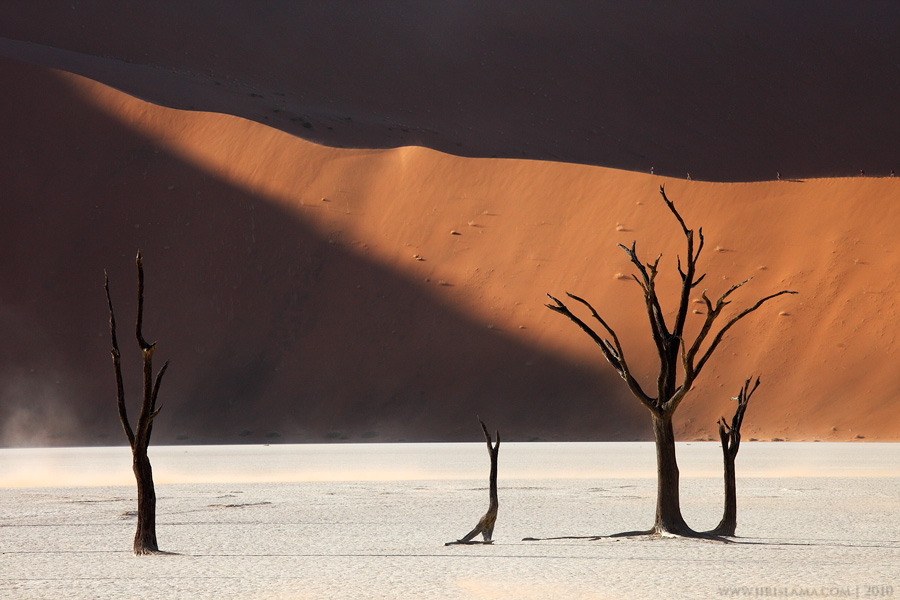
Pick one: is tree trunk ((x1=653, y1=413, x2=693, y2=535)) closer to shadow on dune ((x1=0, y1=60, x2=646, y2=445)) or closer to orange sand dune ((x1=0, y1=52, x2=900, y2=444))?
orange sand dune ((x1=0, y1=52, x2=900, y2=444))

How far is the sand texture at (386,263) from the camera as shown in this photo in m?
40.3

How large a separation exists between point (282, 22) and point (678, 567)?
5913 centimetres

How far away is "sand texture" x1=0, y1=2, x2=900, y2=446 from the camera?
4028 centimetres

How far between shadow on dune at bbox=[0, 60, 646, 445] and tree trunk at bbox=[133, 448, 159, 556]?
92.1 ft

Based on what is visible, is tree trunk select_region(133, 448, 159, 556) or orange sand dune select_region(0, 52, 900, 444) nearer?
tree trunk select_region(133, 448, 159, 556)

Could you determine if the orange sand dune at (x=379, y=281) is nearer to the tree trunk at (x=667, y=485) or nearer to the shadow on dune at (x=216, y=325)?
the shadow on dune at (x=216, y=325)

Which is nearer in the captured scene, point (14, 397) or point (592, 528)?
point (592, 528)

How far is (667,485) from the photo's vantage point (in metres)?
12.5

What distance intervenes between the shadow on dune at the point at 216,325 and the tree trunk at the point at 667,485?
26718 mm

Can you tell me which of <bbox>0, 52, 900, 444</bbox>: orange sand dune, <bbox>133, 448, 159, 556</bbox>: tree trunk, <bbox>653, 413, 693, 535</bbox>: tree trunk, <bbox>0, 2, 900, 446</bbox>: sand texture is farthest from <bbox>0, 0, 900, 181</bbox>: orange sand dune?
<bbox>133, 448, 159, 556</bbox>: tree trunk

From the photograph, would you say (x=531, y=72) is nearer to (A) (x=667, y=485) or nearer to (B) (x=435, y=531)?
(B) (x=435, y=531)

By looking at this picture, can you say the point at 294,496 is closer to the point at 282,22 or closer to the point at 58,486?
the point at 58,486

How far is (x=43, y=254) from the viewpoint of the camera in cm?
4541

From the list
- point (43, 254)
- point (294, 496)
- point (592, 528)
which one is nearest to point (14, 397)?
point (43, 254)
